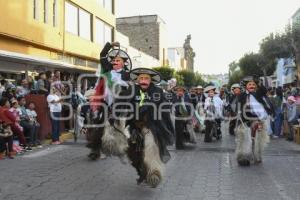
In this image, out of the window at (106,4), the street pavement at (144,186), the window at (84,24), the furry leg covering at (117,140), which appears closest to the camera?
the street pavement at (144,186)

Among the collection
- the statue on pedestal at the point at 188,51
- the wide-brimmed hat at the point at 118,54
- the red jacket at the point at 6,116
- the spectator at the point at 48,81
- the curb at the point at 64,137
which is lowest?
the curb at the point at 64,137

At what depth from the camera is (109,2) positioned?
38.0m

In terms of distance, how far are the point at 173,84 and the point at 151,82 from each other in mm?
6046

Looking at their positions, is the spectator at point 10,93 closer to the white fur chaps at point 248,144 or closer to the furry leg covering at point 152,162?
the furry leg covering at point 152,162

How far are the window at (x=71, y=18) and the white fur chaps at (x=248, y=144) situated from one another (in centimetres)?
1955

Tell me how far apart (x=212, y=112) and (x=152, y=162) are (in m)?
8.09

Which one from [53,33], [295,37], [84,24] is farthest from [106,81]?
[295,37]

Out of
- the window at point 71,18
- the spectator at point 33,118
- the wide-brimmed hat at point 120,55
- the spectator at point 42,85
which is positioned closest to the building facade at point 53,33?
the window at point 71,18

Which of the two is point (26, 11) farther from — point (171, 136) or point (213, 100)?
point (171, 136)

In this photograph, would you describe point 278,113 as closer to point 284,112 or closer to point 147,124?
point 284,112

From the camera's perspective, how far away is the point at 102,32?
36094 mm

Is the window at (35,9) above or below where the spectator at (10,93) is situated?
above

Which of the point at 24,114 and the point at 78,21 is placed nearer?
the point at 24,114

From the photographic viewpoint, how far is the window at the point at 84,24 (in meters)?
30.3
